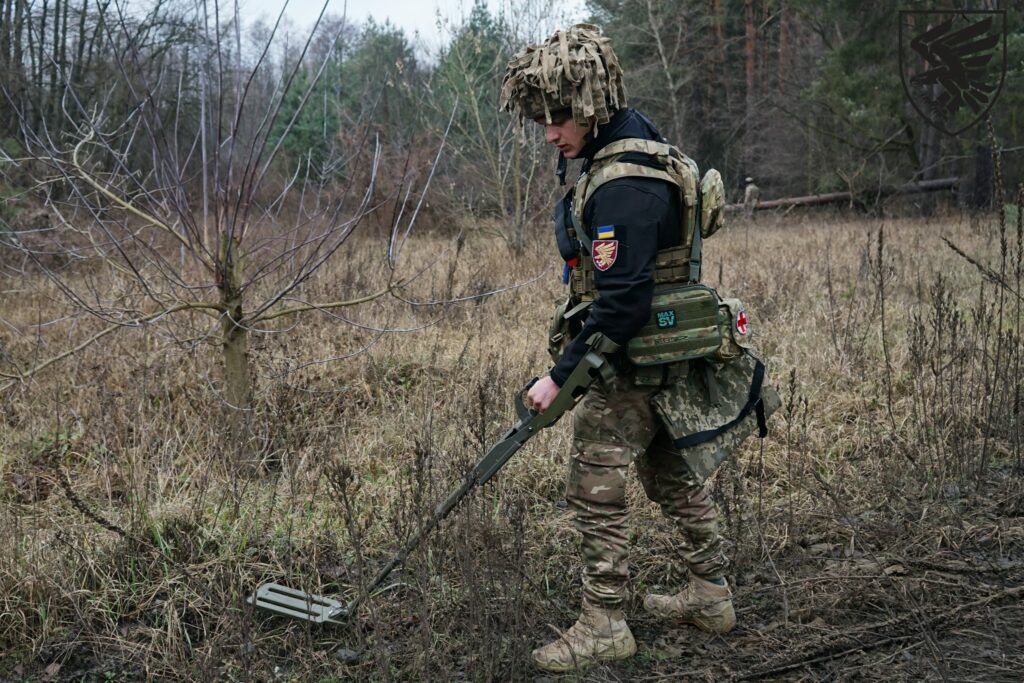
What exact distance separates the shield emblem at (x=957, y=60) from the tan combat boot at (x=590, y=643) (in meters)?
2.66

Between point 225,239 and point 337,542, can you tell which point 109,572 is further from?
point 225,239

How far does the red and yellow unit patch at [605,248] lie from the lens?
7.75 feet

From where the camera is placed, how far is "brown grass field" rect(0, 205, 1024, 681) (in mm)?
2594

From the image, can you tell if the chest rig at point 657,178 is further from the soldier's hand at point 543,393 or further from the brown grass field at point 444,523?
A: the brown grass field at point 444,523

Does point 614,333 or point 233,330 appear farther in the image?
point 233,330

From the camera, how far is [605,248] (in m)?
2.38

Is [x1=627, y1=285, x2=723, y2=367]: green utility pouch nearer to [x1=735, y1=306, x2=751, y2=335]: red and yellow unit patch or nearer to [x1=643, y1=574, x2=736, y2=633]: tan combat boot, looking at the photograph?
[x1=735, y1=306, x2=751, y2=335]: red and yellow unit patch

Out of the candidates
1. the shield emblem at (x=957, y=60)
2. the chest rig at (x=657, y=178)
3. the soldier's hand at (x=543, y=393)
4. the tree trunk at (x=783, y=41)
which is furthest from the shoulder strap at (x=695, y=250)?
the tree trunk at (x=783, y=41)

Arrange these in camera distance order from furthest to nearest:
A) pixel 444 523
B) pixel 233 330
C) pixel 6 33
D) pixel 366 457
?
pixel 6 33, pixel 366 457, pixel 233 330, pixel 444 523

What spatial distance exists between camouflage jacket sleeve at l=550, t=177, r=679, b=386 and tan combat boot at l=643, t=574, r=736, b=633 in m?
1.04

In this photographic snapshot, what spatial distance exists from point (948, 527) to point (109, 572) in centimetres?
335

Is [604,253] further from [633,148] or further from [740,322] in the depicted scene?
[740,322]

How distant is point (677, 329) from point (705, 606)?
1.05m

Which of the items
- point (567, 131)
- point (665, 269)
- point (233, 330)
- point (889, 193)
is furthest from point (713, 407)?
point (889, 193)
